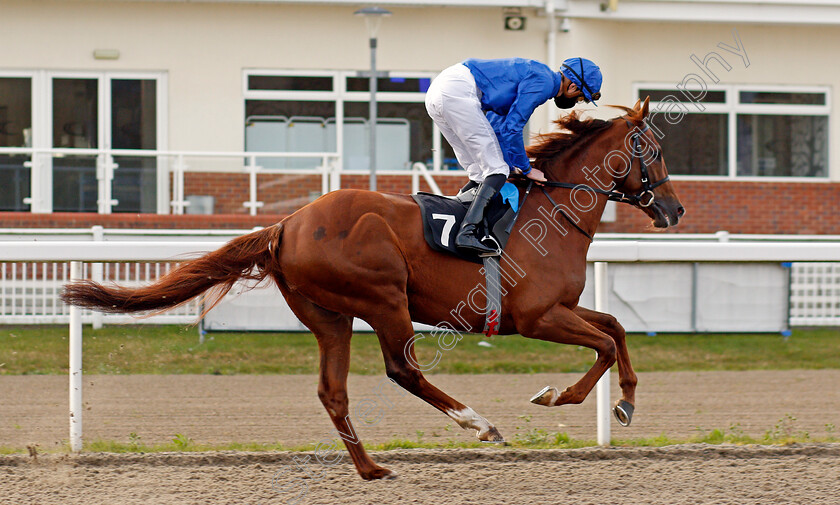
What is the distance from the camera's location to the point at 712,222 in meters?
12.2

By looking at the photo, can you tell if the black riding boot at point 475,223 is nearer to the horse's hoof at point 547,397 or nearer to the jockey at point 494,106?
the jockey at point 494,106

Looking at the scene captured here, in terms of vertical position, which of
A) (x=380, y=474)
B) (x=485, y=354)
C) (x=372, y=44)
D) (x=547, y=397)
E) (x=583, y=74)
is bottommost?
(x=485, y=354)

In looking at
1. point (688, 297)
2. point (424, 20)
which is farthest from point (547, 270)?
point (424, 20)

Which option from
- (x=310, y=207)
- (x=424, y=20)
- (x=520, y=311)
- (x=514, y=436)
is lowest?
(x=514, y=436)

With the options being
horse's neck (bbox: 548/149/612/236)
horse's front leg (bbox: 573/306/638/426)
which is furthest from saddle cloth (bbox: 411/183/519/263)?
horse's front leg (bbox: 573/306/638/426)

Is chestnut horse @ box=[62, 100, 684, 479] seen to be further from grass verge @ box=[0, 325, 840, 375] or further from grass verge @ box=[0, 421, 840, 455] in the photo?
grass verge @ box=[0, 325, 840, 375]

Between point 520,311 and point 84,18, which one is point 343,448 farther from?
point 84,18

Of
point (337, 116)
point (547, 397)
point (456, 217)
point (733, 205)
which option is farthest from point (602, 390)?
point (733, 205)

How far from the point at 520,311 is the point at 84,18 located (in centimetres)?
910

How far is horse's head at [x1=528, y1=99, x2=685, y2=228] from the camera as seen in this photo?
4.31 m

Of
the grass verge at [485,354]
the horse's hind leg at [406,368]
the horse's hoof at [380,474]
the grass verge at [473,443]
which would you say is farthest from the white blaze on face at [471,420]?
the grass verge at [485,354]

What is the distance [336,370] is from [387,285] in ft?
1.42

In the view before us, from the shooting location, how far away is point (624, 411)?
404 centimetres

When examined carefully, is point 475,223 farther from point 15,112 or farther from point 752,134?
point 752,134
